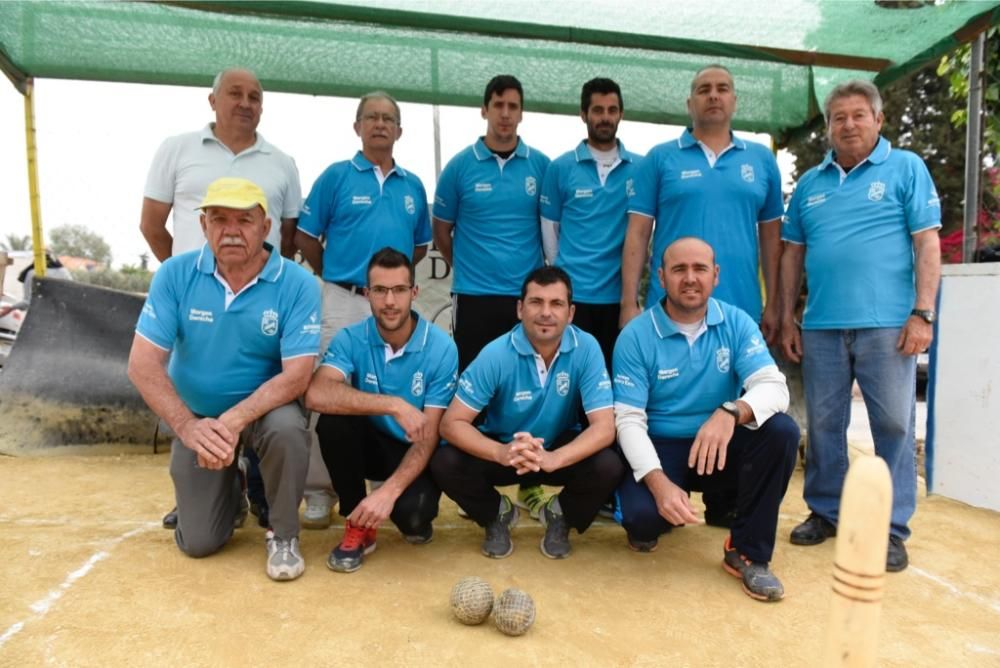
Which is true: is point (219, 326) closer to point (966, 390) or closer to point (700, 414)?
point (700, 414)

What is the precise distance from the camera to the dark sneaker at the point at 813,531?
12.8ft

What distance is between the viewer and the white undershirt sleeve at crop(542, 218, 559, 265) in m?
4.48

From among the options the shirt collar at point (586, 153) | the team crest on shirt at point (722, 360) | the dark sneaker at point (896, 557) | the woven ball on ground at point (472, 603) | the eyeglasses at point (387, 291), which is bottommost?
the dark sneaker at point (896, 557)

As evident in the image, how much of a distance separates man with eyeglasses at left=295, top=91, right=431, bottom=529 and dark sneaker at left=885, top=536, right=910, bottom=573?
119 inches

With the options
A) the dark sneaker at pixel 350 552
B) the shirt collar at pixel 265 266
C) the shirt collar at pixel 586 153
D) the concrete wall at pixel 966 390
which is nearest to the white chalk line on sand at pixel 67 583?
the dark sneaker at pixel 350 552

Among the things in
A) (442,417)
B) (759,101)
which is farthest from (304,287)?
(759,101)

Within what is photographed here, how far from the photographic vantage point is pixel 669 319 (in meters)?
3.61

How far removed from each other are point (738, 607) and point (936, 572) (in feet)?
4.13

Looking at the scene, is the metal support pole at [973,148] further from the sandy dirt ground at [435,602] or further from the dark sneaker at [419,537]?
the dark sneaker at [419,537]

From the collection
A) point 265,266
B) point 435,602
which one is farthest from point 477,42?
point 435,602

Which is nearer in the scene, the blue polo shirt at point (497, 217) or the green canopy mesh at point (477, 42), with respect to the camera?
the blue polo shirt at point (497, 217)

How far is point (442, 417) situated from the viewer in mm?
3590

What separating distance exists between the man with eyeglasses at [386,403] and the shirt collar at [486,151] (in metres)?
1.12

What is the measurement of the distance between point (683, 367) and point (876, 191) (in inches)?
51.4
